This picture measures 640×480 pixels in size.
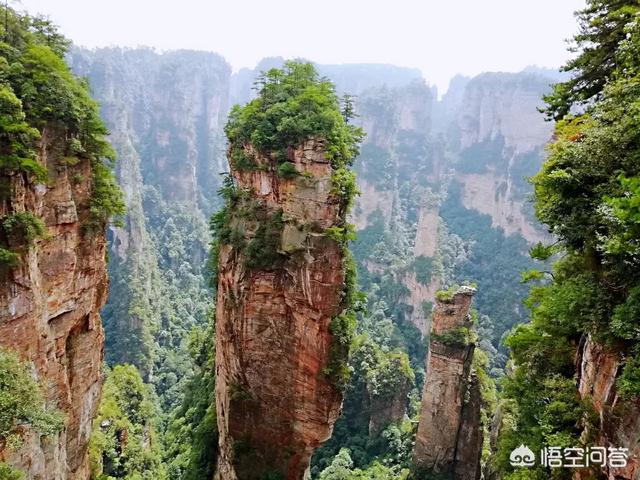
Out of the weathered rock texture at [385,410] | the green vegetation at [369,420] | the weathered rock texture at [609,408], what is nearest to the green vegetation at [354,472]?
the green vegetation at [369,420]

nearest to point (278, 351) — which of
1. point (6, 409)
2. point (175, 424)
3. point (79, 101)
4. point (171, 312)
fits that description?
point (6, 409)

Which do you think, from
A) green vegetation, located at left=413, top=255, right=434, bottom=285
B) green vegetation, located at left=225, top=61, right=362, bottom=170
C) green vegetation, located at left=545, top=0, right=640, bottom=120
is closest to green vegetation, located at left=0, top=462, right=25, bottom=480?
green vegetation, located at left=225, top=61, right=362, bottom=170

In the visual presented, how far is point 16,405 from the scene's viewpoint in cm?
908

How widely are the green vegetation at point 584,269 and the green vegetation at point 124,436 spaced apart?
19.4m

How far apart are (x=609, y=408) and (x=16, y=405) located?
1075 centimetres

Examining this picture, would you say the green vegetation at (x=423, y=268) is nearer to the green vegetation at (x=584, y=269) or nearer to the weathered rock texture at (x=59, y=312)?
the weathered rock texture at (x=59, y=312)

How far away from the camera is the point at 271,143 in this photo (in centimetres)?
1565

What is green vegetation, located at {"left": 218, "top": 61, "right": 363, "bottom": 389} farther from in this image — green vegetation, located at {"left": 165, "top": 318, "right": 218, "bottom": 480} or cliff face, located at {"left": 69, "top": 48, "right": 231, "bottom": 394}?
cliff face, located at {"left": 69, "top": 48, "right": 231, "bottom": 394}

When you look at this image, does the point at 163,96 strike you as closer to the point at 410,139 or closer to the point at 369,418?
the point at 410,139

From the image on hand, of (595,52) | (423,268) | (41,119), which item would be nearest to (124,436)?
(41,119)

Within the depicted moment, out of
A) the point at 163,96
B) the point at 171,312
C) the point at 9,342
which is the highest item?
the point at 163,96

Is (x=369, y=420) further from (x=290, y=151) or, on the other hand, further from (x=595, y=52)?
(x=595, y=52)

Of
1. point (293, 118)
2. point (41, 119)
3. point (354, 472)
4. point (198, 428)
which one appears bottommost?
point (354, 472)

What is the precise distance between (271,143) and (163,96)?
98.3 meters
